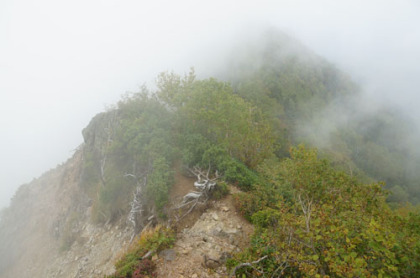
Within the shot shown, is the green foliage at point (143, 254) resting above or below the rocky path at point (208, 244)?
above

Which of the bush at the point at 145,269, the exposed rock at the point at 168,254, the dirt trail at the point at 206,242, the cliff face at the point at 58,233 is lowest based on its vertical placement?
the cliff face at the point at 58,233

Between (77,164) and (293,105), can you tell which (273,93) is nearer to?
(293,105)

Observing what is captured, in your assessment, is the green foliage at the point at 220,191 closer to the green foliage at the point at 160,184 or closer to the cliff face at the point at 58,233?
the green foliage at the point at 160,184

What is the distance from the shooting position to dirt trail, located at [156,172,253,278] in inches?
343

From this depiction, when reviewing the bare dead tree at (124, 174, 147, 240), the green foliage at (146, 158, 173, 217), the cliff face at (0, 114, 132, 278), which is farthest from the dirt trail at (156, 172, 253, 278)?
the cliff face at (0, 114, 132, 278)

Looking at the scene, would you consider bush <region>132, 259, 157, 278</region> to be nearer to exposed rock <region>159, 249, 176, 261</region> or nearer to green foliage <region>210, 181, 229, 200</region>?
exposed rock <region>159, 249, 176, 261</region>

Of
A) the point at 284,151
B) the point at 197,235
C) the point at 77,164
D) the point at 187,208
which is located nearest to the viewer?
the point at 197,235

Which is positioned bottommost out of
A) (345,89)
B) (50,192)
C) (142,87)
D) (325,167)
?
(345,89)

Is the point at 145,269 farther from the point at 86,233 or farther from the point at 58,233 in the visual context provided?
the point at 58,233

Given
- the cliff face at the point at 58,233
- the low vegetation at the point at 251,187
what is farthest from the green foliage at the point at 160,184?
the cliff face at the point at 58,233

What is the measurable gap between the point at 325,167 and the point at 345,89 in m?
131

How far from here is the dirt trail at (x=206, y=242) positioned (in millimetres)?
8703

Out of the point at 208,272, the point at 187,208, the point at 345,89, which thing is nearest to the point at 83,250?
the point at 187,208

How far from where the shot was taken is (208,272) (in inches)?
340
